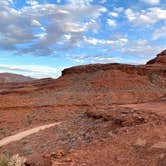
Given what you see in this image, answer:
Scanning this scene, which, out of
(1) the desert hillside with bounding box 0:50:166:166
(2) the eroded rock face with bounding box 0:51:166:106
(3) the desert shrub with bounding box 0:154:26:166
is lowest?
(3) the desert shrub with bounding box 0:154:26:166

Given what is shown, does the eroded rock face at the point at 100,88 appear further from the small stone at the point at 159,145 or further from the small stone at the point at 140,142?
the small stone at the point at 159,145

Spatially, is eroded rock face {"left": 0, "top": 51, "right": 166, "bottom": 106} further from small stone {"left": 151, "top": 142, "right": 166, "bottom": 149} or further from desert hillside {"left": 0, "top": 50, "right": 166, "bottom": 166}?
small stone {"left": 151, "top": 142, "right": 166, "bottom": 149}

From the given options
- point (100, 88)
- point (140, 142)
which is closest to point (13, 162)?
point (140, 142)

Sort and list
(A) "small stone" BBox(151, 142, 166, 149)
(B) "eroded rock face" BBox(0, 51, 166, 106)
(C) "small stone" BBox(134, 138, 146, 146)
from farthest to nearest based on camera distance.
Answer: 1. (B) "eroded rock face" BBox(0, 51, 166, 106)
2. (C) "small stone" BBox(134, 138, 146, 146)
3. (A) "small stone" BBox(151, 142, 166, 149)

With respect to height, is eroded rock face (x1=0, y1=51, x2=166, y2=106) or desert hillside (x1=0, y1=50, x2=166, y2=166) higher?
eroded rock face (x1=0, y1=51, x2=166, y2=106)

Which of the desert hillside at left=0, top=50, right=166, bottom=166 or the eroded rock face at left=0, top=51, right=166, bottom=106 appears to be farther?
the eroded rock face at left=0, top=51, right=166, bottom=106

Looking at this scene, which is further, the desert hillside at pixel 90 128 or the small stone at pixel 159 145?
the desert hillside at pixel 90 128

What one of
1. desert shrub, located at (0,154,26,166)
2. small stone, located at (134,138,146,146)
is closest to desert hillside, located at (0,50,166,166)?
small stone, located at (134,138,146,146)

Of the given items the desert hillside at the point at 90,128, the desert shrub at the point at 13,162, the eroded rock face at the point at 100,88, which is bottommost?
the desert shrub at the point at 13,162

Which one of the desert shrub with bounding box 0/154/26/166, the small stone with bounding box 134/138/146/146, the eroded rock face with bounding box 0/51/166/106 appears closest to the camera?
the desert shrub with bounding box 0/154/26/166

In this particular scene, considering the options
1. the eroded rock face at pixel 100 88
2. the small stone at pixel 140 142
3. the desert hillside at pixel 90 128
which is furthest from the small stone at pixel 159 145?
the eroded rock face at pixel 100 88

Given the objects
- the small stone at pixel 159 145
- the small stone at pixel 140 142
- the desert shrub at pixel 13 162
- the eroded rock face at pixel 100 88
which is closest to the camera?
the small stone at pixel 159 145

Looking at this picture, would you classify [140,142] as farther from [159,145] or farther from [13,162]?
[13,162]

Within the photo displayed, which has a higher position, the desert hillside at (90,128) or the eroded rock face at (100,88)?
the eroded rock face at (100,88)
